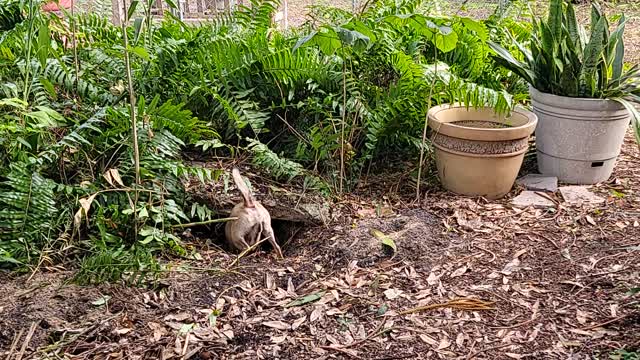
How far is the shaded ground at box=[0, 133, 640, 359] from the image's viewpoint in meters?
2.06

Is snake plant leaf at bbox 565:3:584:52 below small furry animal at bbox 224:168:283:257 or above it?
above

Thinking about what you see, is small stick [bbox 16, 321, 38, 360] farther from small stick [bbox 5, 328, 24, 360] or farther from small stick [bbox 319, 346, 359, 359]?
small stick [bbox 319, 346, 359, 359]

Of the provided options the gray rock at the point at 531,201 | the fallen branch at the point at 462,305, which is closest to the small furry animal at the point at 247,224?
the fallen branch at the point at 462,305

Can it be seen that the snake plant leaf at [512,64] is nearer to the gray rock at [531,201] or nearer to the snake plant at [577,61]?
the snake plant at [577,61]

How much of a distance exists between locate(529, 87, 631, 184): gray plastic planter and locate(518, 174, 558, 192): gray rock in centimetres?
7

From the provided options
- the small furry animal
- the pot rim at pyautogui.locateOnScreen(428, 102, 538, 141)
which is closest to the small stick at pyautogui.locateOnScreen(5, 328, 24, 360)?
the small furry animal

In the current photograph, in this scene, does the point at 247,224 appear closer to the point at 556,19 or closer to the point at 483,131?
the point at 483,131

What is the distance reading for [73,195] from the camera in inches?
101

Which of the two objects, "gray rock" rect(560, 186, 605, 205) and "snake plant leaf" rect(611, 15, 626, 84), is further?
"snake plant leaf" rect(611, 15, 626, 84)

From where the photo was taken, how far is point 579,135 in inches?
129

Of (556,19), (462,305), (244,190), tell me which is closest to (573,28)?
(556,19)

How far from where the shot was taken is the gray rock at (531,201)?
311cm

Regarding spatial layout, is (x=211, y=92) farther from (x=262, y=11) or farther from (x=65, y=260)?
(x=65, y=260)

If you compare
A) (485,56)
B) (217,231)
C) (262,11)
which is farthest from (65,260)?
(485,56)
